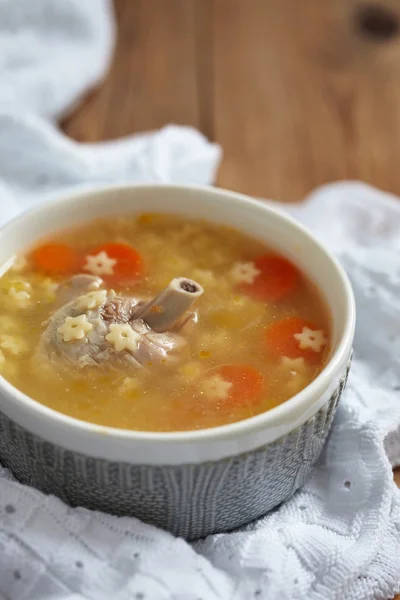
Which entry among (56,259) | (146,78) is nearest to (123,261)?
(56,259)

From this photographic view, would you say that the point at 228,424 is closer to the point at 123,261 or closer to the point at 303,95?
the point at 123,261

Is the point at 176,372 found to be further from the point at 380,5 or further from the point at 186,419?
the point at 380,5

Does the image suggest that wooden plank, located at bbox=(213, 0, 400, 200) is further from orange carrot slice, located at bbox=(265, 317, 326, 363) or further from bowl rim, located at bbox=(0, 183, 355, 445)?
bowl rim, located at bbox=(0, 183, 355, 445)

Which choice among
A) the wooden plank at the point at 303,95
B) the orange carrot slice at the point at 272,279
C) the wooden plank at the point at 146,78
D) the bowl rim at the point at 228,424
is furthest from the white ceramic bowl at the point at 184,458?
the wooden plank at the point at 146,78

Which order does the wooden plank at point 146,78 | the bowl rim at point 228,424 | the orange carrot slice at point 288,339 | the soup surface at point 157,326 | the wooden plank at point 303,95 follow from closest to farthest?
the bowl rim at point 228,424 → the soup surface at point 157,326 → the orange carrot slice at point 288,339 → the wooden plank at point 303,95 → the wooden plank at point 146,78

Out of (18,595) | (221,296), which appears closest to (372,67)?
(221,296)

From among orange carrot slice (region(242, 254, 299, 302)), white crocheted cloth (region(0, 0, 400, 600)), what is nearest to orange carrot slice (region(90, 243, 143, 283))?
orange carrot slice (region(242, 254, 299, 302))

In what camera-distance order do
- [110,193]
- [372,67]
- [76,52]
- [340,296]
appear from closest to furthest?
[340,296]
[110,193]
[76,52]
[372,67]

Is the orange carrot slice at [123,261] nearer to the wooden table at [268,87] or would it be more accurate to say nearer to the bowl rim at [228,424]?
the bowl rim at [228,424]
